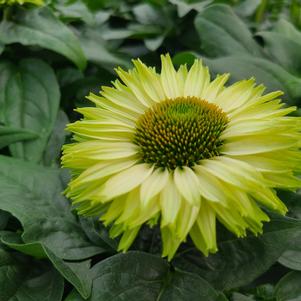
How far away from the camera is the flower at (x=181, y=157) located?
1.66 feet

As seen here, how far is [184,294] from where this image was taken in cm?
59

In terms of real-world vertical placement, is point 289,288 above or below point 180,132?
below

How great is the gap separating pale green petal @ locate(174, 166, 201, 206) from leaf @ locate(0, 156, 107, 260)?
0.57 ft

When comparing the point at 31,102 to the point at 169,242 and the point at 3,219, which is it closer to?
the point at 3,219

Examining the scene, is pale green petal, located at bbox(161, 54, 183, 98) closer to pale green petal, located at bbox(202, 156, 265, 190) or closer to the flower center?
the flower center

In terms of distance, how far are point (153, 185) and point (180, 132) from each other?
0.11 metres

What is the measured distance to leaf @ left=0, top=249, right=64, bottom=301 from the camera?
616 mm

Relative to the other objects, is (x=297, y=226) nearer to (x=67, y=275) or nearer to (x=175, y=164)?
(x=175, y=164)

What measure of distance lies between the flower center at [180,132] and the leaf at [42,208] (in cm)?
15


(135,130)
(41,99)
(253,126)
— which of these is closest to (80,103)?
(41,99)

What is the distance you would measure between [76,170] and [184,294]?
0.18 meters

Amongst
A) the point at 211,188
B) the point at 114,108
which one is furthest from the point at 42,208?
the point at 211,188

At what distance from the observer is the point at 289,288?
648 mm

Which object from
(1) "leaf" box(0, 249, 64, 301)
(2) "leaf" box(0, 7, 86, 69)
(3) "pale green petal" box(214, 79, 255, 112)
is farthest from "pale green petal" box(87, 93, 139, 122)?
(2) "leaf" box(0, 7, 86, 69)
